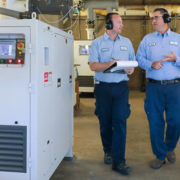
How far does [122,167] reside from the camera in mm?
2516

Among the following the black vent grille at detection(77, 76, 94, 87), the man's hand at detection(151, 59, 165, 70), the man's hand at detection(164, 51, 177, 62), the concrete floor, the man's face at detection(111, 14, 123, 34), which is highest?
the man's face at detection(111, 14, 123, 34)

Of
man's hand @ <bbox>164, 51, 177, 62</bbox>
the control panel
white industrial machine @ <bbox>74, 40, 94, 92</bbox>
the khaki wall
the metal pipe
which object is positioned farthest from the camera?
the khaki wall

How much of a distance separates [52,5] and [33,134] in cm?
165

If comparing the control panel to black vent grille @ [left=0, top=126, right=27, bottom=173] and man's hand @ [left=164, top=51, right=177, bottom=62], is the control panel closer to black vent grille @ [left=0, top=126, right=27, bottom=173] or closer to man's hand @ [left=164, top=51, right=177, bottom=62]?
black vent grille @ [left=0, top=126, right=27, bottom=173]

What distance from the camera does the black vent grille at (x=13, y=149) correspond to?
186cm

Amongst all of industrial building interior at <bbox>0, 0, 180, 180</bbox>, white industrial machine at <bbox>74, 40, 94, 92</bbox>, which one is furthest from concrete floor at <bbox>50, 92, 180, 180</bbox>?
white industrial machine at <bbox>74, 40, 94, 92</bbox>

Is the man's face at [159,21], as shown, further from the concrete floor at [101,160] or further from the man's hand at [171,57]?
the concrete floor at [101,160]

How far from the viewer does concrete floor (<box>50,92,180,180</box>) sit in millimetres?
2504

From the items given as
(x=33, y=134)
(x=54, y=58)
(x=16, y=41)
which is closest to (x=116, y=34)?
(x=54, y=58)

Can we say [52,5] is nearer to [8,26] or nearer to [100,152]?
[8,26]

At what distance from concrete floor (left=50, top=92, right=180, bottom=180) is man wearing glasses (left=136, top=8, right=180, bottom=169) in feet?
Answer: 0.53

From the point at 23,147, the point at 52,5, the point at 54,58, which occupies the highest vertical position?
the point at 52,5

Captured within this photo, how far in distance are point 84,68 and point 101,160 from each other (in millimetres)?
4440

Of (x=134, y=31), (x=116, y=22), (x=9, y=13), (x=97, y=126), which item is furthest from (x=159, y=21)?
(x=134, y=31)
